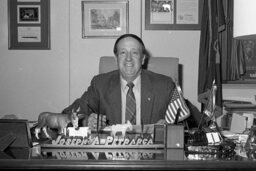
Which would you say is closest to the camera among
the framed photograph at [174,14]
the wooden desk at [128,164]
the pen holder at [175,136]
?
the wooden desk at [128,164]

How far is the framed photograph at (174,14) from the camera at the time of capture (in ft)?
11.2

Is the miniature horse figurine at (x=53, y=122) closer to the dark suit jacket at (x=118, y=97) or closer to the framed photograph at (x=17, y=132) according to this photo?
the framed photograph at (x=17, y=132)

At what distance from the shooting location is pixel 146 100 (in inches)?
93.5

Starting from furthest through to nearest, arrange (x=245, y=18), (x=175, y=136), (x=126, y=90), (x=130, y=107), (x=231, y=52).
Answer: (x=231, y=52) → (x=126, y=90) → (x=130, y=107) → (x=245, y=18) → (x=175, y=136)

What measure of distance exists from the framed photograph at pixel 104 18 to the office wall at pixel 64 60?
0.05 metres

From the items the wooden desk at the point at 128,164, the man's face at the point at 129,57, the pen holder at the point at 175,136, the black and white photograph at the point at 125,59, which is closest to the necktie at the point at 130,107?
the black and white photograph at the point at 125,59

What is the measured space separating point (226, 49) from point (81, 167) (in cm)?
251

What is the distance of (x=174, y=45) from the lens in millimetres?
3439

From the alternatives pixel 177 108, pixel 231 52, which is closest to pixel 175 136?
pixel 177 108

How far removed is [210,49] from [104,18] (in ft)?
3.65

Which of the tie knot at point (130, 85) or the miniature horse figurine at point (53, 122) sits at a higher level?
the tie knot at point (130, 85)

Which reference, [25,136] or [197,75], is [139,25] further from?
[25,136]

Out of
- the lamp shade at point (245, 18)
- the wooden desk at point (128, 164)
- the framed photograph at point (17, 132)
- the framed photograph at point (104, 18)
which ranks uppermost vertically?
the framed photograph at point (104, 18)

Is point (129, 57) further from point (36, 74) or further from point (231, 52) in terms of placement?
point (36, 74)
